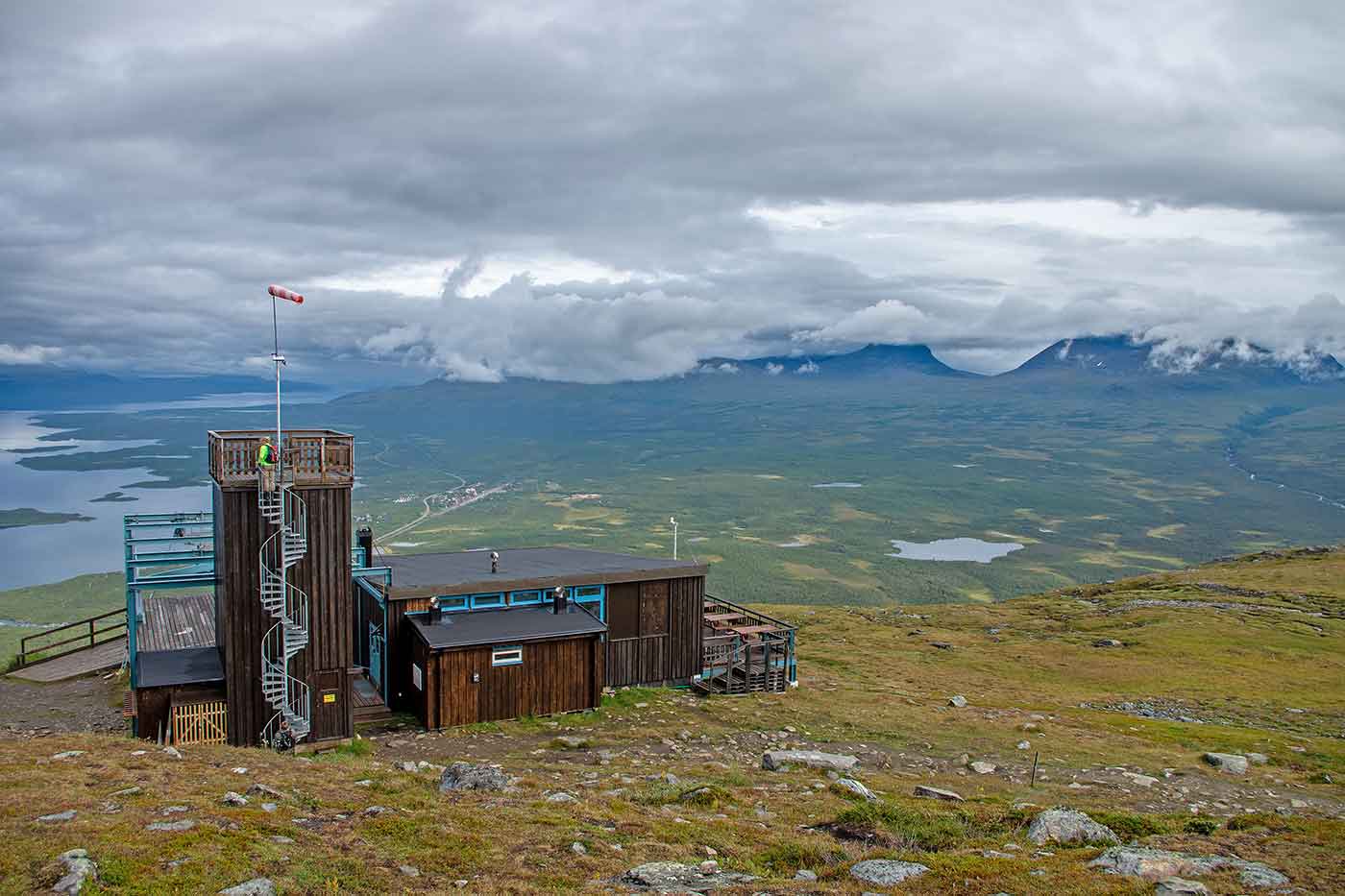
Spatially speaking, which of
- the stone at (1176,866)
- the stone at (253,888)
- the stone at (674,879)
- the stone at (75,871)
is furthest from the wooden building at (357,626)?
the stone at (1176,866)

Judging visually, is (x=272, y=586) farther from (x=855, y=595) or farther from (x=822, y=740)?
(x=855, y=595)

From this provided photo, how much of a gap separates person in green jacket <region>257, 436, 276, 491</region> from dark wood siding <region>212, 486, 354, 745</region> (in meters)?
0.47

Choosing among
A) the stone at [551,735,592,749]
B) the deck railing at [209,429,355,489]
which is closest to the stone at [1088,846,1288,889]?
the stone at [551,735,592,749]

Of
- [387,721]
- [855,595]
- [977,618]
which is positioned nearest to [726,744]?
[387,721]

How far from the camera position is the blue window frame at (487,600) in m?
27.2

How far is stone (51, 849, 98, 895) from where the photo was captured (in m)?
10.0

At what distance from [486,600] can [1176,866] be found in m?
20.1

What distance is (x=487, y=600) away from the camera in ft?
90.0

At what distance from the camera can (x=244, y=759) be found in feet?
57.9

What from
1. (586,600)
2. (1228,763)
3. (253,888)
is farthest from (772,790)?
(1228,763)

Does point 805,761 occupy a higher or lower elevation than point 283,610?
lower

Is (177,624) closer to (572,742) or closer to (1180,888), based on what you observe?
(572,742)

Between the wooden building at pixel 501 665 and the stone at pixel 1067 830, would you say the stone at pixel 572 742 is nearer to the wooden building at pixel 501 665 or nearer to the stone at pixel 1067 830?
the wooden building at pixel 501 665

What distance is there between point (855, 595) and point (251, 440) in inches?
4840
